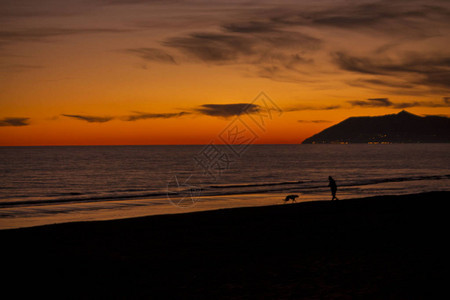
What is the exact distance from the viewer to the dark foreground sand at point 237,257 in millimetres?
8828

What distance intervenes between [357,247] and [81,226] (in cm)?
1200

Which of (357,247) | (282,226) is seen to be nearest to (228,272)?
(357,247)

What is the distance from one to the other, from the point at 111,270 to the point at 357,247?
7.24m

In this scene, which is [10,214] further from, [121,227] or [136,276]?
[136,276]

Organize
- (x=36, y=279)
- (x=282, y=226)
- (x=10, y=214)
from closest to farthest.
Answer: (x=36, y=279), (x=282, y=226), (x=10, y=214)

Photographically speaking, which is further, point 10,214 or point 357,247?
point 10,214

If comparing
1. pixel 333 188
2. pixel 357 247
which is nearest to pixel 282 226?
pixel 357 247

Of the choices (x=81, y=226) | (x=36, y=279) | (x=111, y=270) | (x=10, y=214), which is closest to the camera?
(x=36, y=279)

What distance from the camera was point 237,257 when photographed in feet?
39.0

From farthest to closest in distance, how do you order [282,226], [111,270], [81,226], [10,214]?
[10,214], [81,226], [282,226], [111,270]

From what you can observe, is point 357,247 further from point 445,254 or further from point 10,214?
point 10,214

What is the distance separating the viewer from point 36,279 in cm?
1020

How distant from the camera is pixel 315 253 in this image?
12.0m

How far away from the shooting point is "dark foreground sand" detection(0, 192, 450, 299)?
8.83 metres
